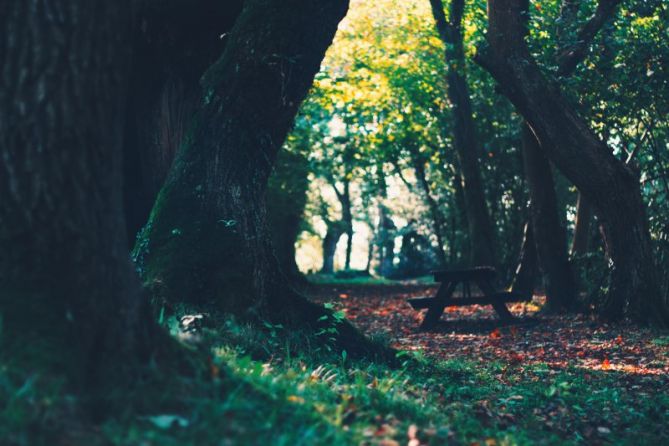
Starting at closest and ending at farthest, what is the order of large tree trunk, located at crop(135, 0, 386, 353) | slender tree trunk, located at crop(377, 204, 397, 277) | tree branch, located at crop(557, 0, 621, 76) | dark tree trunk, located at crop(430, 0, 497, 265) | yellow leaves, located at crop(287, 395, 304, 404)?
yellow leaves, located at crop(287, 395, 304, 404) < large tree trunk, located at crop(135, 0, 386, 353) < tree branch, located at crop(557, 0, 621, 76) < dark tree trunk, located at crop(430, 0, 497, 265) < slender tree trunk, located at crop(377, 204, 397, 277)

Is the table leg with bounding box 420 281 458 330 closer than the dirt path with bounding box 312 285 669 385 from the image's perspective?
No

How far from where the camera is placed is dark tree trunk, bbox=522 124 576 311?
15297 mm

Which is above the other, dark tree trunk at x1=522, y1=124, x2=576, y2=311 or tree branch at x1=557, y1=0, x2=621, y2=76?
tree branch at x1=557, y1=0, x2=621, y2=76

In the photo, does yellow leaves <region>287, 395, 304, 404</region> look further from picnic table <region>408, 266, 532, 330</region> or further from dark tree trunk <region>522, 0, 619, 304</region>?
dark tree trunk <region>522, 0, 619, 304</region>

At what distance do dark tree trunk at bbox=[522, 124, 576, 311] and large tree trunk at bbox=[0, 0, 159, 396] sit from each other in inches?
479

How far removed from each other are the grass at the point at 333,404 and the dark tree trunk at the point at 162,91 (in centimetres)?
320

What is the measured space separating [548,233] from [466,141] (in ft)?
18.3

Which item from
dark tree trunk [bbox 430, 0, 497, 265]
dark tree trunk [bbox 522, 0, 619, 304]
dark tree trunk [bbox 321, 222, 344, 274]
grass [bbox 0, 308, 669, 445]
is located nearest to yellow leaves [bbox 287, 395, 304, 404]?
grass [bbox 0, 308, 669, 445]

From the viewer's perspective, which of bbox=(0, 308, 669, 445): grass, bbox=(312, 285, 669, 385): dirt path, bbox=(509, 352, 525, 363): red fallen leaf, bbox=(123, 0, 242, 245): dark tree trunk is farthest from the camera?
bbox=(509, 352, 525, 363): red fallen leaf

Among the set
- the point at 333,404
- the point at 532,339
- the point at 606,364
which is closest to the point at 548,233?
the point at 532,339

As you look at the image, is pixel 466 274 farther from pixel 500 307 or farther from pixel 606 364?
pixel 606 364

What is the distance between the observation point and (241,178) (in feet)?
25.9

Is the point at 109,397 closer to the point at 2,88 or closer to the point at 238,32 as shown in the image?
the point at 2,88

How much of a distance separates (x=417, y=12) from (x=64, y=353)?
23.0 meters
